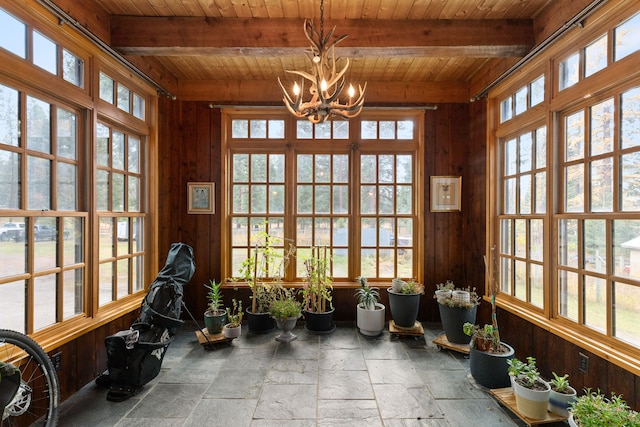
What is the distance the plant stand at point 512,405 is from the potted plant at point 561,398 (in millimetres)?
35

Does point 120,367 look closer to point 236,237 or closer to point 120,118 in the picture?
point 236,237

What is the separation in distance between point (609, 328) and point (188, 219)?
4177 millimetres

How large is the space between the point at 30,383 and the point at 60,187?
54.0 inches

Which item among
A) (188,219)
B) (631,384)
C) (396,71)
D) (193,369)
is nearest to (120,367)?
(193,369)

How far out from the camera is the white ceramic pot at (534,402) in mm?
1960

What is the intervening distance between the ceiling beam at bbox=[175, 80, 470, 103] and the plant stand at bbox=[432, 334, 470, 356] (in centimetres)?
285

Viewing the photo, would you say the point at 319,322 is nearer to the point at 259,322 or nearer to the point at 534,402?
the point at 259,322

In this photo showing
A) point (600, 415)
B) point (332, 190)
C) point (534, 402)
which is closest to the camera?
point (600, 415)

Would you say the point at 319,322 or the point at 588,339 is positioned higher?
the point at 588,339

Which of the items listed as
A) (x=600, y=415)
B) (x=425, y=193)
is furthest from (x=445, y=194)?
(x=600, y=415)

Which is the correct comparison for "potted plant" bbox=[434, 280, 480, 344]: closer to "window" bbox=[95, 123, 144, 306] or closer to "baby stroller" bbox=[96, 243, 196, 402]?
"baby stroller" bbox=[96, 243, 196, 402]

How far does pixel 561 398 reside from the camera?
199cm

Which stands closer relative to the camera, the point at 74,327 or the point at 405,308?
the point at 74,327

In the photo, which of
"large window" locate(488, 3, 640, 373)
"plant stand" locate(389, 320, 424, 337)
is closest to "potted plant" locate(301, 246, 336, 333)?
"plant stand" locate(389, 320, 424, 337)
